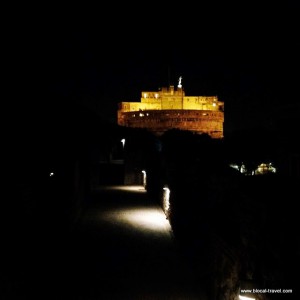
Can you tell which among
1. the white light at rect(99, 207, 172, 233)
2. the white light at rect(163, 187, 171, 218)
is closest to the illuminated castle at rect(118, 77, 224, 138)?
the white light at rect(99, 207, 172, 233)

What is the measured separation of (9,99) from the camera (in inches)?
411

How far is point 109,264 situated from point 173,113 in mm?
36075

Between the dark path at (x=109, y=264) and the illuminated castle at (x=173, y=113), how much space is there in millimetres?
30717

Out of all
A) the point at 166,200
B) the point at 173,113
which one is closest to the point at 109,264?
the point at 166,200

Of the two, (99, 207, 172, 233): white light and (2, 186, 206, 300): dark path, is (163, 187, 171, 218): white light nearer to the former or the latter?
(99, 207, 172, 233): white light

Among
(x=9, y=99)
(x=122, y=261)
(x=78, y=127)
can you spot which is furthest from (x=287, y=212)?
(x=78, y=127)

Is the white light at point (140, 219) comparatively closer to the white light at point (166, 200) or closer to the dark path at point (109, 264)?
the dark path at point (109, 264)

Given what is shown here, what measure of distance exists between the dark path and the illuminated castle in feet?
101

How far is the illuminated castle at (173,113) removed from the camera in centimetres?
4556

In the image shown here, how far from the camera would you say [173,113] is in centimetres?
4541

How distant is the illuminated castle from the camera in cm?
4556

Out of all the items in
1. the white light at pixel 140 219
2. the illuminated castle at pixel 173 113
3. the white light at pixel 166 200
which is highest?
the illuminated castle at pixel 173 113

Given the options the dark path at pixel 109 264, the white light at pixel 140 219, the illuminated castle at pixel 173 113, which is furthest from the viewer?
the illuminated castle at pixel 173 113

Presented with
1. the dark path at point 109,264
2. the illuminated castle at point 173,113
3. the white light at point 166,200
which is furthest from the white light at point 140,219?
the illuminated castle at point 173,113
